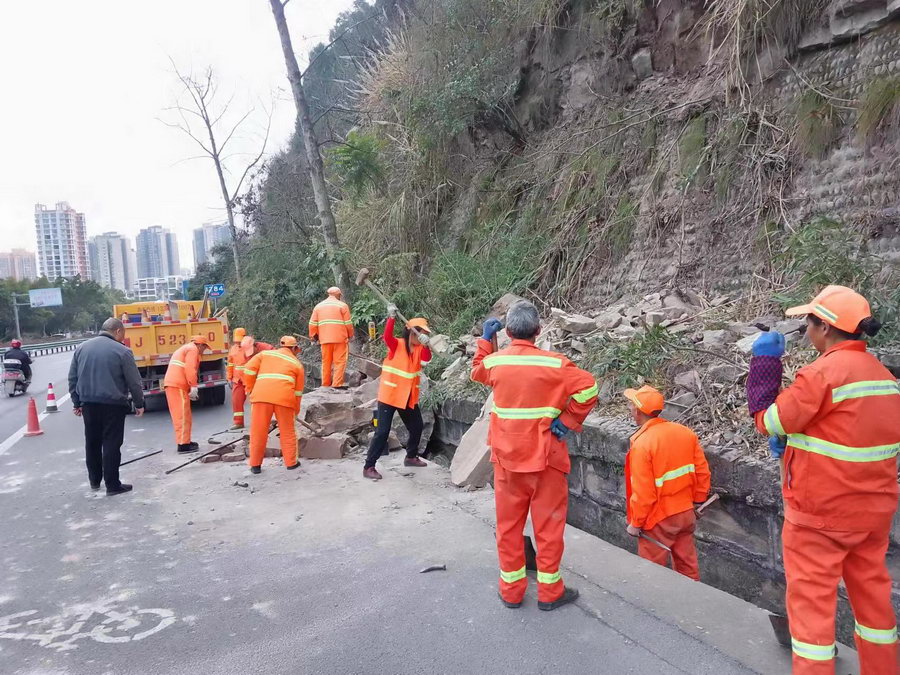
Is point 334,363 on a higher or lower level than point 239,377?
higher

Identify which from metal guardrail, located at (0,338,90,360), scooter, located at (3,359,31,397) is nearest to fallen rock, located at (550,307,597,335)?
scooter, located at (3,359,31,397)

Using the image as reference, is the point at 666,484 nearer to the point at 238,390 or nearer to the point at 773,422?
the point at 773,422

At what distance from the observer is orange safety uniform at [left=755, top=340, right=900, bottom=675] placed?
8.34ft

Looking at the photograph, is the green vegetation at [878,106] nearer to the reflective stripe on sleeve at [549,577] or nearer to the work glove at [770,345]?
the work glove at [770,345]

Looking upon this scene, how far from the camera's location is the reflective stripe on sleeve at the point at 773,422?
2.62m

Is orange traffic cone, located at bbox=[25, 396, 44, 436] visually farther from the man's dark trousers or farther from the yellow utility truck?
the man's dark trousers

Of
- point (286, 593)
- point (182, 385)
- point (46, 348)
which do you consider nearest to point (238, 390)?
point (182, 385)

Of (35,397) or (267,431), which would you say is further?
(35,397)

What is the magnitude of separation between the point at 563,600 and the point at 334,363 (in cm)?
695

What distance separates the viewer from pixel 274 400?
677 centimetres

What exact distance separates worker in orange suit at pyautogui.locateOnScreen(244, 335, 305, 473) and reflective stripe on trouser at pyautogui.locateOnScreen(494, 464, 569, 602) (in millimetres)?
3881

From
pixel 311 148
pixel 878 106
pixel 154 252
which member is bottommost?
pixel 878 106

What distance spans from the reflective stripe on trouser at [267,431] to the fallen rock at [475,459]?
74.7 inches

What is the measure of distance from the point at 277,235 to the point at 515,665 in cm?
1924
